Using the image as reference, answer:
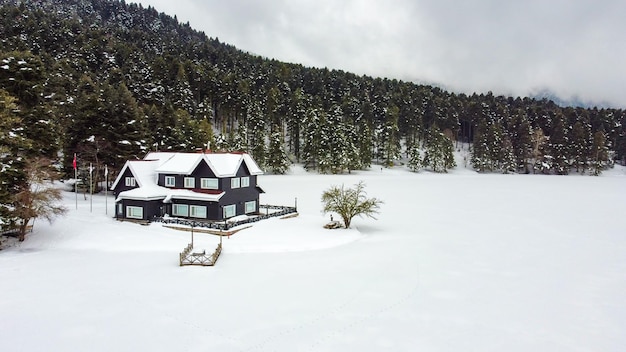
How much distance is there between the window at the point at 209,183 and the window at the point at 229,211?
6.50 feet

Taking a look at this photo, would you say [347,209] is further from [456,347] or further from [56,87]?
[56,87]

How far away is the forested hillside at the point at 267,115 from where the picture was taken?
46.8m

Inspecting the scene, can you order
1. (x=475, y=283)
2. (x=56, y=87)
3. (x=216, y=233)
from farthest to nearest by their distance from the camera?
1. (x=56, y=87)
2. (x=216, y=233)
3. (x=475, y=283)

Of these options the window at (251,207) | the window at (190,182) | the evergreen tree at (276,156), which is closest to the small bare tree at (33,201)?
the window at (190,182)

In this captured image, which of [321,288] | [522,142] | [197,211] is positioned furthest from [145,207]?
[522,142]

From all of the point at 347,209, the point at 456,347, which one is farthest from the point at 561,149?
the point at 456,347

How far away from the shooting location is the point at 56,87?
5984 centimetres

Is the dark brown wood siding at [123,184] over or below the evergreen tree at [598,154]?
below

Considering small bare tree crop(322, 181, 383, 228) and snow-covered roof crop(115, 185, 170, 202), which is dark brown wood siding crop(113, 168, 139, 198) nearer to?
snow-covered roof crop(115, 185, 170, 202)

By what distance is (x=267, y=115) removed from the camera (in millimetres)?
87625

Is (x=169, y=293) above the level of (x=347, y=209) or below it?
below

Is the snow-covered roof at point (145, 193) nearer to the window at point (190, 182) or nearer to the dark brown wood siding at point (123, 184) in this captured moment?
the dark brown wood siding at point (123, 184)

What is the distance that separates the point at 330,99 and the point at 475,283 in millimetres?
83506

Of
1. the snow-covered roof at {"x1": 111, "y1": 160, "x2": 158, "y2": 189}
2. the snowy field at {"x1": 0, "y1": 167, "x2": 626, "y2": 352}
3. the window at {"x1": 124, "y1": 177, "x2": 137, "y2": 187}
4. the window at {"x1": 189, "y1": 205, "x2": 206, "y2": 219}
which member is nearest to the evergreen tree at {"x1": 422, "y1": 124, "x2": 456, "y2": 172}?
the snowy field at {"x1": 0, "y1": 167, "x2": 626, "y2": 352}
